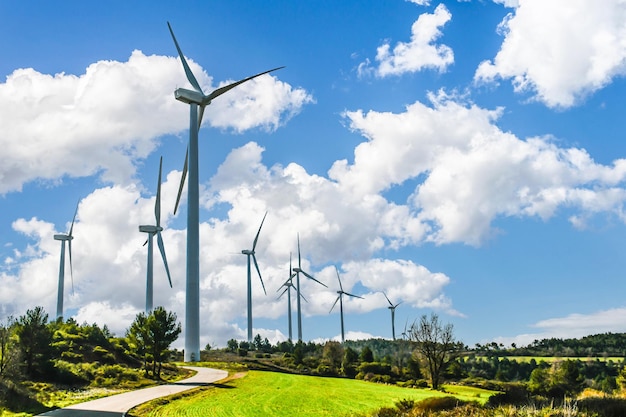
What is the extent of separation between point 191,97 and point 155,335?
37.1m

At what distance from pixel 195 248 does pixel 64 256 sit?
186 feet

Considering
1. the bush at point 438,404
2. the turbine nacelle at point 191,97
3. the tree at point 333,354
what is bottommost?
the tree at point 333,354

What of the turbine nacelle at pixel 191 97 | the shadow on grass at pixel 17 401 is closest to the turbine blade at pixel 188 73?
the turbine nacelle at pixel 191 97

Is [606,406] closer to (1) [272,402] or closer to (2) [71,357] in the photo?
(1) [272,402]

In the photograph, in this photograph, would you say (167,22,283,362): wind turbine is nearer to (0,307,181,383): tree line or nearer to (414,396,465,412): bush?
(0,307,181,383): tree line

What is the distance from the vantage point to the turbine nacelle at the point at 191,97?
8331 cm

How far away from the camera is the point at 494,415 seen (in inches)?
927

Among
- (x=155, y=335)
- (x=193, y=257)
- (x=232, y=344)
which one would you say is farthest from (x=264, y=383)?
(x=232, y=344)

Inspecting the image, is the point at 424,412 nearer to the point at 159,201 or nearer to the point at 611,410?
the point at 611,410

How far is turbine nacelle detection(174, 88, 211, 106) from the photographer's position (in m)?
83.3

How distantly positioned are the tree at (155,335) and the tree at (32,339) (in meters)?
12.0

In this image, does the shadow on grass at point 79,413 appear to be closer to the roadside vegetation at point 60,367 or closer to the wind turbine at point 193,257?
the roadside vegetation at point 60,367

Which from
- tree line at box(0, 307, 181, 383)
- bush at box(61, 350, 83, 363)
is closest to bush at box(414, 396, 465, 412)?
tree line at box(0, 307, 181, 383)

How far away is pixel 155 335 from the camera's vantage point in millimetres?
62906
